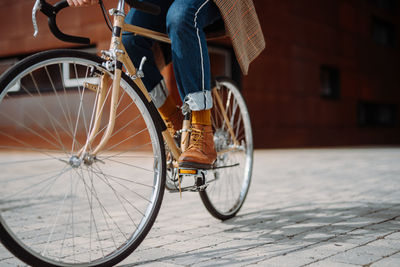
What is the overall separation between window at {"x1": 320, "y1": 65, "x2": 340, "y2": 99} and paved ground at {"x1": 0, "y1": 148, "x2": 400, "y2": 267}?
12.9 m

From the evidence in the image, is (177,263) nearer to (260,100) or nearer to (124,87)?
(124,87)

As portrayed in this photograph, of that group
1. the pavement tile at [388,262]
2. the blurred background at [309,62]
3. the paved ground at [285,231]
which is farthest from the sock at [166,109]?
the blurred background at [309,62]

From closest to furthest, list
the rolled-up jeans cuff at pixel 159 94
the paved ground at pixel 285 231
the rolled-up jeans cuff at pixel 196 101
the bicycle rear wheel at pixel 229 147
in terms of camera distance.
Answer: the paved ground at pixel 285 231 < the rolled-up jeans cuff at pixel 196 101 < the rolled-up jeans cuff at pixel 159 94 < the bicycle rear wheel at pixel 229 147

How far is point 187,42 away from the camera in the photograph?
8.27 ft

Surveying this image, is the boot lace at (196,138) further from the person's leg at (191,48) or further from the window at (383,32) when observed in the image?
the window at (383,32)

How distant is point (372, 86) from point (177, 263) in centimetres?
1931

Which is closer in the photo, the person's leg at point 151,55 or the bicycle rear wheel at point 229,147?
the person's leg at point 151,55

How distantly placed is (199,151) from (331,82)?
629 inches

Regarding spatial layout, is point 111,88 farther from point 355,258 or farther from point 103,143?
point 355,258

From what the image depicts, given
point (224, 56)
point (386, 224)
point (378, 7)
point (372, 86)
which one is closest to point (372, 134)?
point (372, 86)

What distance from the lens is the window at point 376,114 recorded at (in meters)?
20.1

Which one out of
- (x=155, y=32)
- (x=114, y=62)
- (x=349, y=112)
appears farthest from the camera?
(x=349, y=112)

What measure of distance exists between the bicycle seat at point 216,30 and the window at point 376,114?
17.5 metres

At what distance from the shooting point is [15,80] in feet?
5.75
